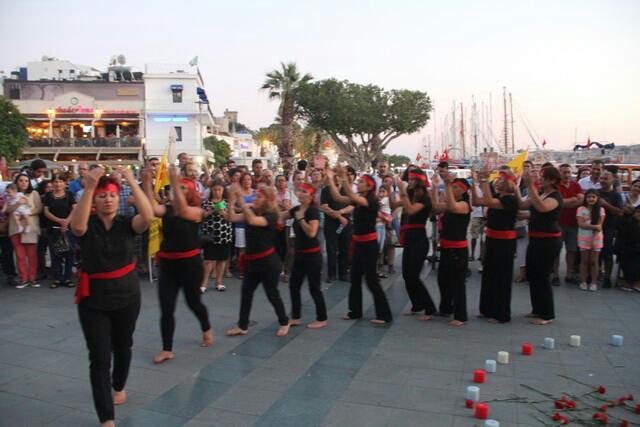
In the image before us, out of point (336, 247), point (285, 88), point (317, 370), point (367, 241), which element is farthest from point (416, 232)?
point (285, 88)

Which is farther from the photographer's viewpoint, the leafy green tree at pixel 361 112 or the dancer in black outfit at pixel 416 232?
the leafy green tree at pixel 361 112

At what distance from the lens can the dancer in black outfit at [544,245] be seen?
671 centimetres

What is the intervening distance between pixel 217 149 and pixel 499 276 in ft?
206

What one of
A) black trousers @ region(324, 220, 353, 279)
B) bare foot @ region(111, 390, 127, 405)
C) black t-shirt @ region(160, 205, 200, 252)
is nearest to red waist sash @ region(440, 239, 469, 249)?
black trousers @ region(324, 220, 353, 279)

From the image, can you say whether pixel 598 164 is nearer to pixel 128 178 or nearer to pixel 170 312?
pixel 170 312

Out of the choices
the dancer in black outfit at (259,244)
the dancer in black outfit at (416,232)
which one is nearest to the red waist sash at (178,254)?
the dancer in black outfit at (259,244)

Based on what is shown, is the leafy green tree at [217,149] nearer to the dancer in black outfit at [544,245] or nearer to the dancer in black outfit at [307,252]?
the dancer in black outfit at [307,252]

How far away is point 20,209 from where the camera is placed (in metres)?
8.57

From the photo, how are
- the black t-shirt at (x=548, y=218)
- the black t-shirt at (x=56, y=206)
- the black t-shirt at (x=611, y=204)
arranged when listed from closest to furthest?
the black t-shirt at (x=548, y=218)
the black t-shirt at (x=56, y=206)
the black t-shirt at (x=611, y=204)

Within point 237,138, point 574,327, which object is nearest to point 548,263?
point 574,327

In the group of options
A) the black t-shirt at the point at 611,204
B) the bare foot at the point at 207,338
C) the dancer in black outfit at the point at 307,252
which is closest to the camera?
the bare foot at the point at 207,338

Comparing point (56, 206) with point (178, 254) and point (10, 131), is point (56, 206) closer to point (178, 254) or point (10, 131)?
point (178, 254)

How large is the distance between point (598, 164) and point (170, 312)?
7.80 m

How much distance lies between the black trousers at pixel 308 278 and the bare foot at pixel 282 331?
39 centimetres
